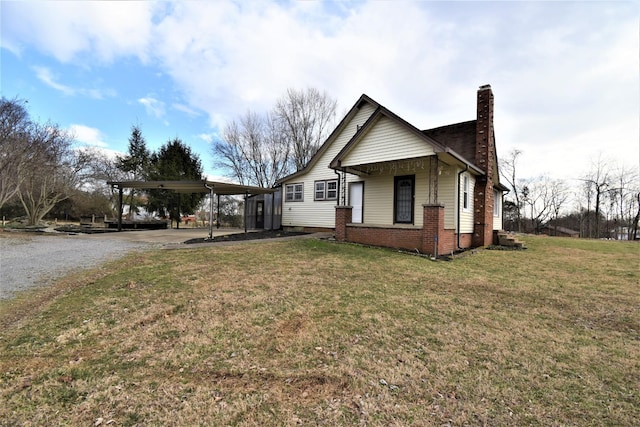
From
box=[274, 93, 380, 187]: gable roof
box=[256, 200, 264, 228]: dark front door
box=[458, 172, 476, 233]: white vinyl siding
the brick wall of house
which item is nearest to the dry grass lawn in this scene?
Result: the brick wall of house

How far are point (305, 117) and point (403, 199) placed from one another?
71.9 feet

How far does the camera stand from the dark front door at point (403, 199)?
11.7 m

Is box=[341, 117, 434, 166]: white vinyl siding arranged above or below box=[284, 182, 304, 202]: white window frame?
above

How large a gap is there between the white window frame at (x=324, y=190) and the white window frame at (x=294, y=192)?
959mm

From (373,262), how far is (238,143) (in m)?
29.9

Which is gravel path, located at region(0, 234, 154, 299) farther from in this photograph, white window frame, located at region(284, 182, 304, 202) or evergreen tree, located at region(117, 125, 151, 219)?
evergreen tree, located at region(117, 125, 151, 219)

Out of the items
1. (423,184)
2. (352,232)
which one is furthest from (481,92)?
(352,232)

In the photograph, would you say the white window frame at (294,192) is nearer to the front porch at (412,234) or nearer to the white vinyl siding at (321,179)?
the white vinyl siding at (321,179)

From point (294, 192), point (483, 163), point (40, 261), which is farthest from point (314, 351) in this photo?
point (294, 192)

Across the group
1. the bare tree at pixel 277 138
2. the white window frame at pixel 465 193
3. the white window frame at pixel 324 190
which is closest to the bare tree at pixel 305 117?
the bare tree at pixel 277 138

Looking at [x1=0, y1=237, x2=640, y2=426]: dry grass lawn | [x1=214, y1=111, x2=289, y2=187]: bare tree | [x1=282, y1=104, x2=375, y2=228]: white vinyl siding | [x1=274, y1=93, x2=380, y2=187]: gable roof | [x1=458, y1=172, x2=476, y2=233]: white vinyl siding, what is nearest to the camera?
[x1=0, y1=237, x2=640, y2=426]: dry grass lawn

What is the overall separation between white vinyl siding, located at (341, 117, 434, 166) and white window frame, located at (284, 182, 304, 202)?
4.85 m

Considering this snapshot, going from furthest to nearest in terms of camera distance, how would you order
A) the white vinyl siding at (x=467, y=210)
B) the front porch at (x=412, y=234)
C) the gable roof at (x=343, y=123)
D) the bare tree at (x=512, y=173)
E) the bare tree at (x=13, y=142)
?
1. the bare tree at (x=512, y=173)
2. the bare tree at (x=13, y=142)
3. the gable roof at (x=343, y=123)
4. the white vinyl siding at (x=467, y=210)
5. the front porch at (x=412, y=234)

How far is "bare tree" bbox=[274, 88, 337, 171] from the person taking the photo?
1202 inches
